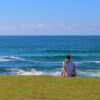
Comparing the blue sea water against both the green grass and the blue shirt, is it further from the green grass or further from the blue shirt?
the green grass

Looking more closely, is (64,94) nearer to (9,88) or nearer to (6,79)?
(9,88)

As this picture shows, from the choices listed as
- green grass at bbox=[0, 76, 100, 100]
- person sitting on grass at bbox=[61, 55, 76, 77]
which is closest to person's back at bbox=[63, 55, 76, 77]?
person sitting on grass at bbox=[61, 55, 76, 77]

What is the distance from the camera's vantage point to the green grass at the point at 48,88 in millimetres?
12594

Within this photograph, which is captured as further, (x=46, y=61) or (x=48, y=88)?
(x=46, y=61)

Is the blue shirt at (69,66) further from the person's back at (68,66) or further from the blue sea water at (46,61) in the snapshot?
the blue sea water at (46,61)

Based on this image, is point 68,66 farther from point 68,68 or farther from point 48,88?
point 48,88

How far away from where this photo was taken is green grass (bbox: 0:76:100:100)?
1259cm

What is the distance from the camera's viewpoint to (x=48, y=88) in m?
14.0

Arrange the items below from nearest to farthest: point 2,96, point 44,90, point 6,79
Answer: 1. point 2,96
2. point 44,90
3. point 6,79

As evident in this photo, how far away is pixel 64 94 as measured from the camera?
13.0m

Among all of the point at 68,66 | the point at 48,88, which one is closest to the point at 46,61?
the point at 68,66

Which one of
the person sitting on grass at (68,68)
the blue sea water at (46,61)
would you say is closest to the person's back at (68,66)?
the person sitting on grass at (68,68)

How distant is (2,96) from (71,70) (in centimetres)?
532

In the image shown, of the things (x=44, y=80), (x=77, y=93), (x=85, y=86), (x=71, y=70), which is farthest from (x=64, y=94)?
(x=71, y=70)
